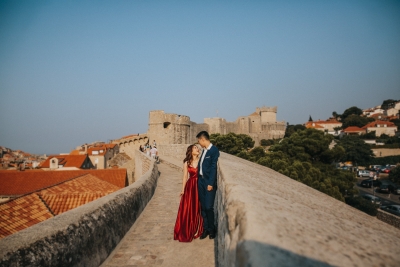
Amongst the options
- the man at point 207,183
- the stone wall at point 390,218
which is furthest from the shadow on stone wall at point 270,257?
the stone wall at point 390,218

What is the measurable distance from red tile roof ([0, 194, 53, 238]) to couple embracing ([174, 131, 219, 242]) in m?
4.89

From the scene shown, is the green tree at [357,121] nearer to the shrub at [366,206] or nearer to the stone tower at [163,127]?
the stone tower at [163,127]

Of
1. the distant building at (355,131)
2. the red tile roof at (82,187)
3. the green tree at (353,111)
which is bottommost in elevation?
the red tile roof at (82,187)

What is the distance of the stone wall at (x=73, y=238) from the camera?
6.23 feet

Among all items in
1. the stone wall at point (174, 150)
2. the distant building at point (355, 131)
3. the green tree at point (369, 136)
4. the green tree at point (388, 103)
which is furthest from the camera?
the green tree at point (388, 103)

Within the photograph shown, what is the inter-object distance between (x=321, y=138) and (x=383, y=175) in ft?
68.7

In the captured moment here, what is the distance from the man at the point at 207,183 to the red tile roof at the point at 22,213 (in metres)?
5.22

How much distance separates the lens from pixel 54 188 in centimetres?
1109

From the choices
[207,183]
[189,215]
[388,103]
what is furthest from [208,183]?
[388,103]

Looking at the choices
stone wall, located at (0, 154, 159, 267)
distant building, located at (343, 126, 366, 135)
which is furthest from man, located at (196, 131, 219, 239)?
distant building, located at (343, 126, 366, 135)

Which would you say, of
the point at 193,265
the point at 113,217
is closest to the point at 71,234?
the point at 113,217

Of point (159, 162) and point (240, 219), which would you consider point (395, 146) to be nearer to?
point (159, 162)

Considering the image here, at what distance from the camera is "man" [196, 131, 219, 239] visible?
3627mm

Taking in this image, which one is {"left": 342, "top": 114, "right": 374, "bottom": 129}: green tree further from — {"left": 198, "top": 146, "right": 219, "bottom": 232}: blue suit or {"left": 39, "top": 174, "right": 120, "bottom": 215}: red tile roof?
{"left": 198, "top": 146, "right": 219, "bottom": 232}: blue suit
